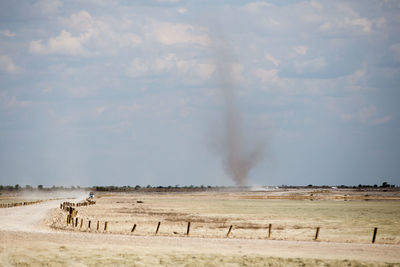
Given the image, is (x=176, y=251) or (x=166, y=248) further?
(x=166, y=248)

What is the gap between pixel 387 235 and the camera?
47.7 metres

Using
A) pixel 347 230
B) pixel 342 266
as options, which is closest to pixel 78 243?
pixel 342 266

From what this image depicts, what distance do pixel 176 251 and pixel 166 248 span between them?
60.0 inches

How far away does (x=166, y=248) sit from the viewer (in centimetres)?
3800

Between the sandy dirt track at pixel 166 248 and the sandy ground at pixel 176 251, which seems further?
the sandy dirt track at pixel 166 248

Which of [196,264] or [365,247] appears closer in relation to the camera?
[196,264]

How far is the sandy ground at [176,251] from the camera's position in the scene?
108ft

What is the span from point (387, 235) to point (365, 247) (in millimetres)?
9887

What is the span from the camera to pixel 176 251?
1443 inches

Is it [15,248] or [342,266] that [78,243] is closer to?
[15,248]

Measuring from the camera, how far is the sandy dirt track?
34.7 m

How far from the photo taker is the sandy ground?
32938 mm

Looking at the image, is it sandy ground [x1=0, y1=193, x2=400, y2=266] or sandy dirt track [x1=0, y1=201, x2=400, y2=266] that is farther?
sandy dirt track [x1=0, y1=201, x2=400, y2=266]

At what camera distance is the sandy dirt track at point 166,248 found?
114 feet
